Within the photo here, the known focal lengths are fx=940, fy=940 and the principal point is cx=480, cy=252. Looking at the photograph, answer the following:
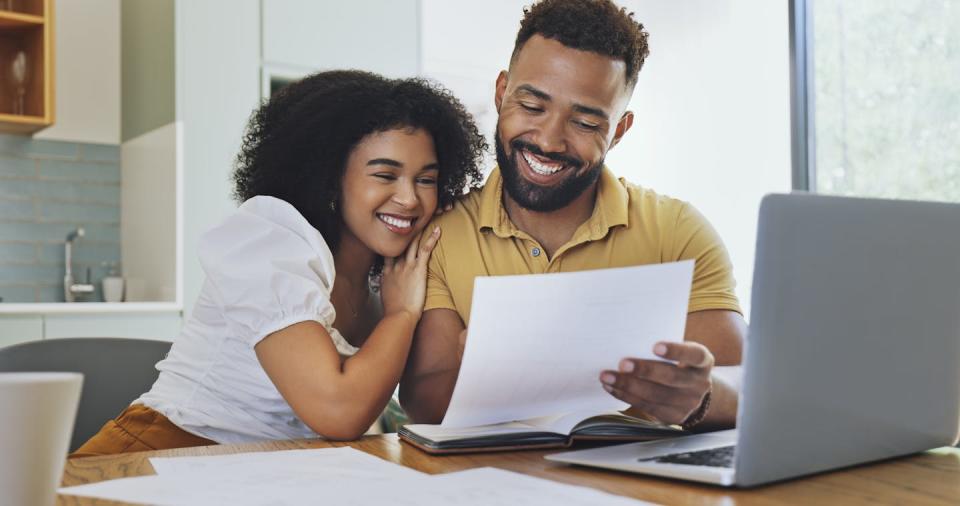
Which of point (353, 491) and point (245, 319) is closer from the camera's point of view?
point (353, 491)

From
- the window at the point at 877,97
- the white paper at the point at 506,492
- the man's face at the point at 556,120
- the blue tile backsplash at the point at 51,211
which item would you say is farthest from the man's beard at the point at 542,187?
the blue tile backsplash at the point at 51,211

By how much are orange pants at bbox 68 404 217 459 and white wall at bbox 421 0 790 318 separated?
2.87 m

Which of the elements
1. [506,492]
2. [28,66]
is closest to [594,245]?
[506,492]

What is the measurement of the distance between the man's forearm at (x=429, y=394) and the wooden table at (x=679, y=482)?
0.30 meters

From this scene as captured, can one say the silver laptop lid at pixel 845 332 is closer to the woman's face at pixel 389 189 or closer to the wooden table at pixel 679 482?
the wooden table at pixel 679 482

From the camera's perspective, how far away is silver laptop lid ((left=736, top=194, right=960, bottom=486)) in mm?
A: 870

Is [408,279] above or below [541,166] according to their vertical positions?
below

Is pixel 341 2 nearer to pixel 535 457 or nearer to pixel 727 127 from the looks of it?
pixel 727 127

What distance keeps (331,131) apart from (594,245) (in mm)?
515

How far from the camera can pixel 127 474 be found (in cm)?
99

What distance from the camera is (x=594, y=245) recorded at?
5.57 feet

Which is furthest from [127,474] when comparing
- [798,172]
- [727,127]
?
[727,127]

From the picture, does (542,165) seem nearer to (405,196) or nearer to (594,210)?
(594,210)

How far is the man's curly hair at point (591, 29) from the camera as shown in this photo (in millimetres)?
1660
